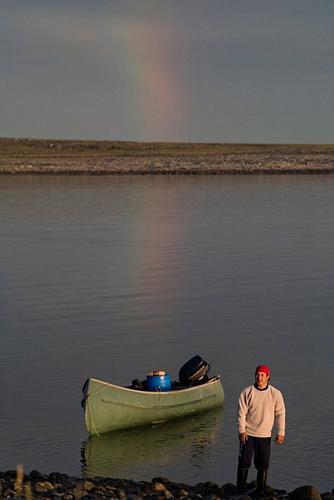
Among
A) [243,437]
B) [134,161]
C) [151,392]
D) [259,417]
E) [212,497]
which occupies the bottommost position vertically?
[212,497]

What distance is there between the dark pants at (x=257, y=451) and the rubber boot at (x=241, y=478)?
164 millimetres

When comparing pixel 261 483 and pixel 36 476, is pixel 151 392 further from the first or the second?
A: pixel 261 483

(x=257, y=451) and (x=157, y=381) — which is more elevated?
(x=157, y=381)

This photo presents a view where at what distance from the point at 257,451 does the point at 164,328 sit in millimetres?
12423

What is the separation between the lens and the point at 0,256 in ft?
139

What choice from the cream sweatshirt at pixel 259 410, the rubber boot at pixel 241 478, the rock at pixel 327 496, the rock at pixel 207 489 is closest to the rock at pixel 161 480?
the rock at pixel 207 489

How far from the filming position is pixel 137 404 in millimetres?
17734

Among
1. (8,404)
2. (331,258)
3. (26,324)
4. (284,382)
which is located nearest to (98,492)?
(8,404)

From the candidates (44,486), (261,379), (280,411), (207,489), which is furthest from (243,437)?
(44,486)

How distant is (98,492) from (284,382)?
7359mm

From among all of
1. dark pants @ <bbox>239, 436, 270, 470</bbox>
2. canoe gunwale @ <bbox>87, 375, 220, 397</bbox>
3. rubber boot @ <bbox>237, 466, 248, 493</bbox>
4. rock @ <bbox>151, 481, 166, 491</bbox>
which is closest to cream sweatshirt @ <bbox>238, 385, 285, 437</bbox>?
dark pants @ <bbox>239, 436, 270, 470</bbox>

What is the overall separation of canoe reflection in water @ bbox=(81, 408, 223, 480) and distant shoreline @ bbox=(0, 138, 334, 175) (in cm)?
10666

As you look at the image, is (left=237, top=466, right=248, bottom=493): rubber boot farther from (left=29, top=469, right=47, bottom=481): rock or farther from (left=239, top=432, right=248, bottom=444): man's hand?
(left=29, top=469, right=47, bottom=481): rock

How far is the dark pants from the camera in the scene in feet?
44.1
